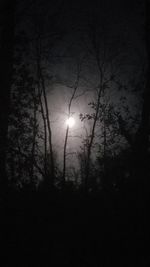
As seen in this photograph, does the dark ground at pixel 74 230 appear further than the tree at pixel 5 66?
No

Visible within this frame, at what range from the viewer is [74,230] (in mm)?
5926

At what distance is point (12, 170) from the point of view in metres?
8.86

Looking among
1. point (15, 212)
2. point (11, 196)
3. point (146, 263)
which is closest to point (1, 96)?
point (11, 196)

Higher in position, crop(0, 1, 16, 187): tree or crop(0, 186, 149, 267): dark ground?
crop(0, 1, 16, 187): tree

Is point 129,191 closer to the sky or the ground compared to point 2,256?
closer to the sky

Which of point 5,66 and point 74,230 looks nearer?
point 74,230

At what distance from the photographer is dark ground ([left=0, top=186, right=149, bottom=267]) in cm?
496

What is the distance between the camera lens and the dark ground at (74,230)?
16.3ft

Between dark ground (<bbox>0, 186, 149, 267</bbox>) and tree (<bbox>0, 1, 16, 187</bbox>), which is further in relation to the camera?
tree (<bbox>0, 1, 16, 187</bbox>)

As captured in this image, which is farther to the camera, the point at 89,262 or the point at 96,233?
the point at 96,233

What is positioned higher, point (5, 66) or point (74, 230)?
point (5, 66)

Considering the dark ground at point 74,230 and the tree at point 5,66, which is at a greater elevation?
the tree at point 5,66

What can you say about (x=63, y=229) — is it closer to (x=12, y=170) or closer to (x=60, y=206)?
(x=60, y=206)

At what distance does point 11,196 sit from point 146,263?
13.9ft
